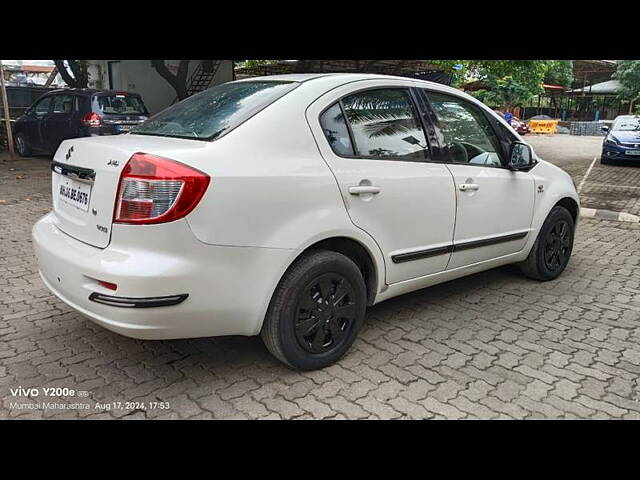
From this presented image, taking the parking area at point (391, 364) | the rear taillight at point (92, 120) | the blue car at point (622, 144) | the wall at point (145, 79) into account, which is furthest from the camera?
the wall at point (145, 79)

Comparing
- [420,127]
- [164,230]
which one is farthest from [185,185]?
[420,127]

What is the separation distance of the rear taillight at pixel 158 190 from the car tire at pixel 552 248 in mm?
3129

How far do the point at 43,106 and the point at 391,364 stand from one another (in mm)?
11595

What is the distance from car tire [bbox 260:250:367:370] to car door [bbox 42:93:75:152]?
9841 mm

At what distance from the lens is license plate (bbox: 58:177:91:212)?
2.66 m

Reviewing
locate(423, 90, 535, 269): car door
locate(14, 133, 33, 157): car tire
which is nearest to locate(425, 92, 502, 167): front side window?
locate(423, 90, 535, 269): car door

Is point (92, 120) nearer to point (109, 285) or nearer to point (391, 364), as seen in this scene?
point (109, 285)

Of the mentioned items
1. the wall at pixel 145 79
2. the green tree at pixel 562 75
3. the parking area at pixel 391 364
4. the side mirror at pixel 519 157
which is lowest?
the parking area at pixel 391 364

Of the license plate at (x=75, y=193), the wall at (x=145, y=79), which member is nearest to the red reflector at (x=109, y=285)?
the license plate at (x=75, y=193)

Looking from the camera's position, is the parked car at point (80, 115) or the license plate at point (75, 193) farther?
the parked car at point (80, 115)

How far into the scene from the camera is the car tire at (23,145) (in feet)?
41.1

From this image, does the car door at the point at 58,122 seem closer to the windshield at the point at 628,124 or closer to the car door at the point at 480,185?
the car door at the point at 480,185

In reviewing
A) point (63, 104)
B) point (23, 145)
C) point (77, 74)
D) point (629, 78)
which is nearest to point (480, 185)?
point (63, 104)

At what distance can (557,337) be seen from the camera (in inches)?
138
